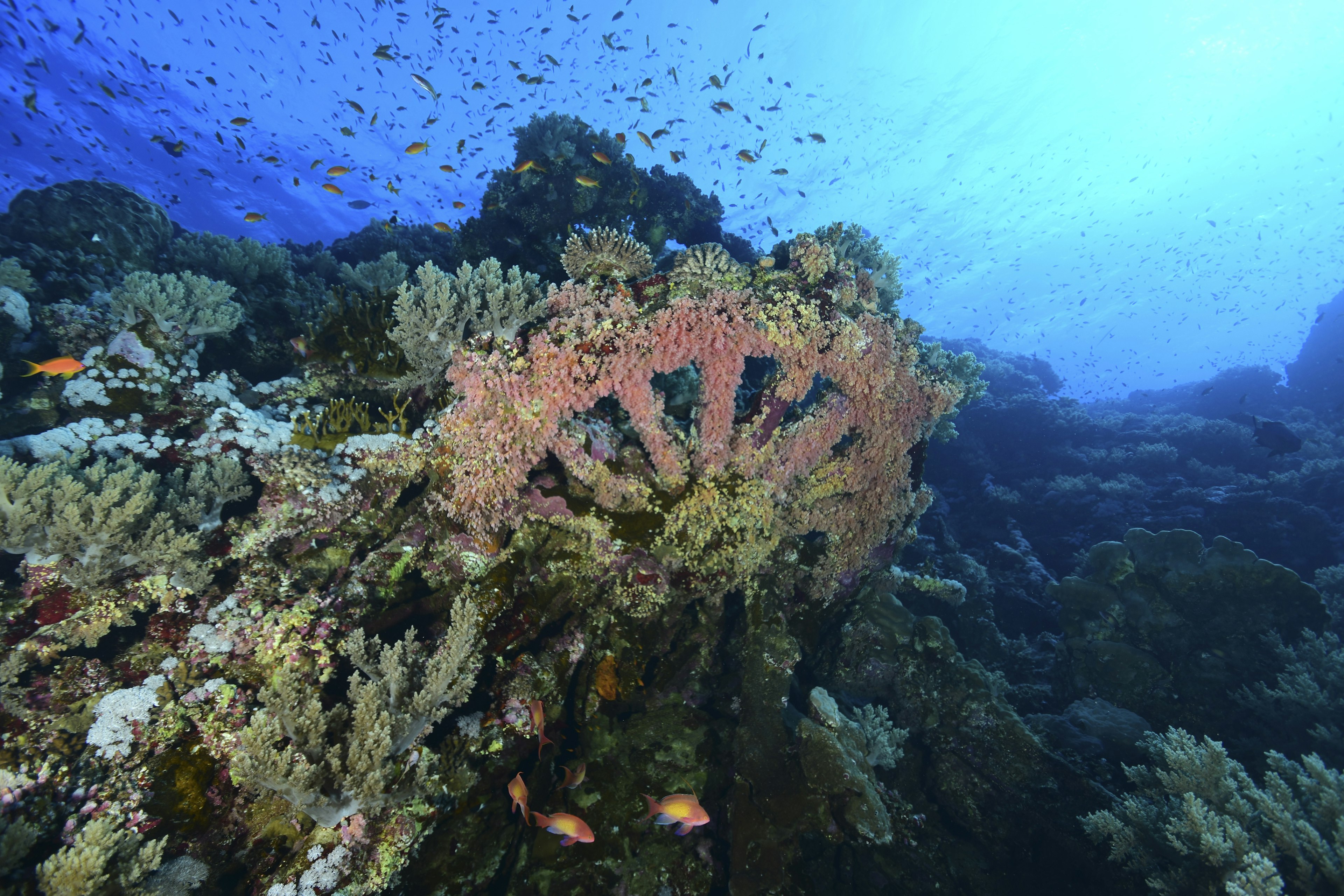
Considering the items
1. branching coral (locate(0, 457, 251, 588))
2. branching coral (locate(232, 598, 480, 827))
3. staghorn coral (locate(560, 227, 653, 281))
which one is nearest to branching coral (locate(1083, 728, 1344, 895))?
branching coral (locate(232, 598, 480, 827))

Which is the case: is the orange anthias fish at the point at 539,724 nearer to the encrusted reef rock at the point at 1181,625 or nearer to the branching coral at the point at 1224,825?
the branching coral at the point at 1224,825

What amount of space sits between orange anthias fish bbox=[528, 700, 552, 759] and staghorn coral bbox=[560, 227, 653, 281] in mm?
4472

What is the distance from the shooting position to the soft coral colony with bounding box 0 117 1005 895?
10.6 ft

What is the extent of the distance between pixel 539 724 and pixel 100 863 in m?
2.52

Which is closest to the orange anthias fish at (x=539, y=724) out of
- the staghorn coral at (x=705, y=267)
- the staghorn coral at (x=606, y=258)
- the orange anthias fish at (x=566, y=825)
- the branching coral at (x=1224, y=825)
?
the orange anthias fish at (x=566, y=825)

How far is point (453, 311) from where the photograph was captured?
5.00 metres

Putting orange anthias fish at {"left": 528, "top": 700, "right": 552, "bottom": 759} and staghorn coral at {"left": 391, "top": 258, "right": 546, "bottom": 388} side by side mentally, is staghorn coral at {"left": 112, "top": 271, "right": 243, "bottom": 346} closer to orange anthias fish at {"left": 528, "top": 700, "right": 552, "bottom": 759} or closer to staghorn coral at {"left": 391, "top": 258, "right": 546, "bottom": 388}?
staghorn coral at {"left": 391, "top": 258, "right": 546, "bottom": 388}

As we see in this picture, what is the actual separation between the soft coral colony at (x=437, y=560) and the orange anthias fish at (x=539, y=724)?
0.16 feet

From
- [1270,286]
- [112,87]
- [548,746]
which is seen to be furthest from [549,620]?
[1270,286]

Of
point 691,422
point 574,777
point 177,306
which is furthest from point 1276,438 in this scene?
point 177,306

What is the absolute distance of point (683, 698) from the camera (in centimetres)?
527

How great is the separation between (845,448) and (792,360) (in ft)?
5.21

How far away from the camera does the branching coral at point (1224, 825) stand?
3477 mm

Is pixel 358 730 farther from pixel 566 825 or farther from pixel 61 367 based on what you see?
pixel 61 367
